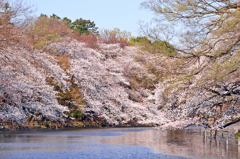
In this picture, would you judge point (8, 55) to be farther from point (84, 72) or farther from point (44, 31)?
point (44, 31)

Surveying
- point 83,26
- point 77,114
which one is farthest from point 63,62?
point 83,26

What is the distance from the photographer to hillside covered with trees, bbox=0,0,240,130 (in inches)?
567

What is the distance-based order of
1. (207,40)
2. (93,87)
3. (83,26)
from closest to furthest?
(207,40)
(93,87)
(83,26)

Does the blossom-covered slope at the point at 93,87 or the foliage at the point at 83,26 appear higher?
the foliage at the point at 83,26

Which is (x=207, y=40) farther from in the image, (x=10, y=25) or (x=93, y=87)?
(x=93, y=87)

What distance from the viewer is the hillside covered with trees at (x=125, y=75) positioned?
1441 cm

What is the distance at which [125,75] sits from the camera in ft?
152

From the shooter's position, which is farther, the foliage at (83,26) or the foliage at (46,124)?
the foliage at (83,26)

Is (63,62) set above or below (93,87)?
above

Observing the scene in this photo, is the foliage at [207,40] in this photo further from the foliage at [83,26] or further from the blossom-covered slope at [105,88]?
the foliage at [83,26]

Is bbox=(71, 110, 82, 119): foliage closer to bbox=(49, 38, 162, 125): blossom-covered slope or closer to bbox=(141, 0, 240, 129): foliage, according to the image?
bbox=(49, 38, 162, 125): blossom-covered slope

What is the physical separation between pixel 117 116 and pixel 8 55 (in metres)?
23.5

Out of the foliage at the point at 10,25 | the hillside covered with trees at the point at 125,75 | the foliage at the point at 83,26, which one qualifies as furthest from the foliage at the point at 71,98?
the foliage at the point at 83,26

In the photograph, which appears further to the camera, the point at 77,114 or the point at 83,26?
the point at 83,26
